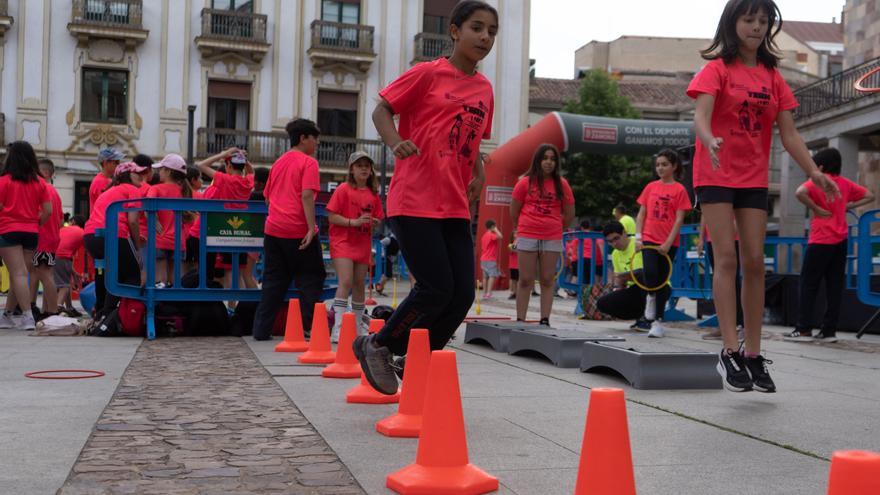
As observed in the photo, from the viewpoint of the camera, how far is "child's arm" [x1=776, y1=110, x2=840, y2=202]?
16.9 ft

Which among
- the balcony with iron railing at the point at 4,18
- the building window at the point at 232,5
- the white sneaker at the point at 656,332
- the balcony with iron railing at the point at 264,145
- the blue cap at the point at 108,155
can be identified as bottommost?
the white sneaker at the point at 656,332

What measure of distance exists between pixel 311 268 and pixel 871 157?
19.5 m

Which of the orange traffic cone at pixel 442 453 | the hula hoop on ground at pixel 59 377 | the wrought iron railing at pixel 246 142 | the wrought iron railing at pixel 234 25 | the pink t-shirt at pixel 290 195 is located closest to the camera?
the orange traffic cone at pixel 442 453

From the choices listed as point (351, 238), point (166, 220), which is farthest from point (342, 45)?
point (351, 238)

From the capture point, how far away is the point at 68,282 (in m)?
12.2

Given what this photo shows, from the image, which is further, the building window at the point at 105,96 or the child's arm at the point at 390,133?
the building window at the point at 105,96

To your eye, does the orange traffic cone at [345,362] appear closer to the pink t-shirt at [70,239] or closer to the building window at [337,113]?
the pink t-shirt at [70,239]

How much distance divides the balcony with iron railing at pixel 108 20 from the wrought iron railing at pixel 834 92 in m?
19.5

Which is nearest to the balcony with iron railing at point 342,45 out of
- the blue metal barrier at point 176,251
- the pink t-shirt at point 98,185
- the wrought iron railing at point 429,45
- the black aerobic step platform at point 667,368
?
the wrought iron railing at point 429,45

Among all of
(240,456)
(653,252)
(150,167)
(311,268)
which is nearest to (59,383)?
(240,456)

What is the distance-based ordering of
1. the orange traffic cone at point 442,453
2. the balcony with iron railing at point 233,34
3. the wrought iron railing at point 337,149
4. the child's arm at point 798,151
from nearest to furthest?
the orange traffic cone at point 442,453 → the child's arm at point 798,151 → the balcony with iron railing at point 233,34 → the wrought iron railing at point 337,149

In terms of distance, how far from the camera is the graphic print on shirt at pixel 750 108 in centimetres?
523

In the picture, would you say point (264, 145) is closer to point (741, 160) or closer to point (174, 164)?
point (174, 164)

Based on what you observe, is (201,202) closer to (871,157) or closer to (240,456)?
(240,456)
